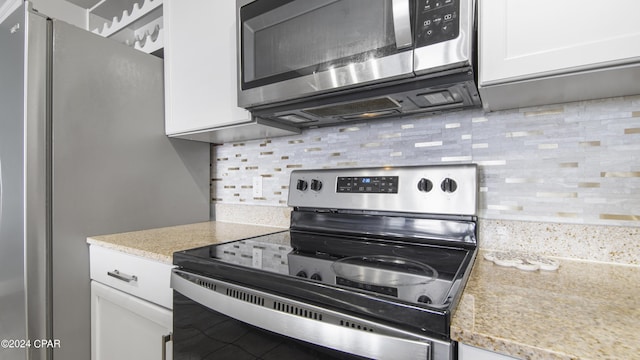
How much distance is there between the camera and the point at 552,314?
0.54m

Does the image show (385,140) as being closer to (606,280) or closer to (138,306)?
→ (606,280)

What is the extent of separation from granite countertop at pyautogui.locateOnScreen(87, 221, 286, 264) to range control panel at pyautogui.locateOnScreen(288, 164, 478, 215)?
12.6 inches

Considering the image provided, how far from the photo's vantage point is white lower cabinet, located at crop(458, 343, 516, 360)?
0.48 meters

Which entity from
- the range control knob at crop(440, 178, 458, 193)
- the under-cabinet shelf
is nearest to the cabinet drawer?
the range control knob at crop(440, 178, 458, 193)

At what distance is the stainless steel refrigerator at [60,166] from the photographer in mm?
1113

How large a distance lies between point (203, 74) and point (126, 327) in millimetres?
1072

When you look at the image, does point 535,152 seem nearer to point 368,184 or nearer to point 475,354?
point 368,184

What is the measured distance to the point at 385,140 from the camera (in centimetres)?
124

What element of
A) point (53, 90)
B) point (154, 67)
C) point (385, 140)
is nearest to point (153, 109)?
point (154, 67)

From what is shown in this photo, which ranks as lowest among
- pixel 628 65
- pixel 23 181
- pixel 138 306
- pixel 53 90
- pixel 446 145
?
pixel 138 306

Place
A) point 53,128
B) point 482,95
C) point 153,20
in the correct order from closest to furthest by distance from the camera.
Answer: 1. point 482,95
2. point 53,128
3. point 153,20

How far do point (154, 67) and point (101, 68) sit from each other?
0.25 m

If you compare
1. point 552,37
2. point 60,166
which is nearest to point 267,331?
point 552,37

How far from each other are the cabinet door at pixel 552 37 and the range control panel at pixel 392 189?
0.34 meters
